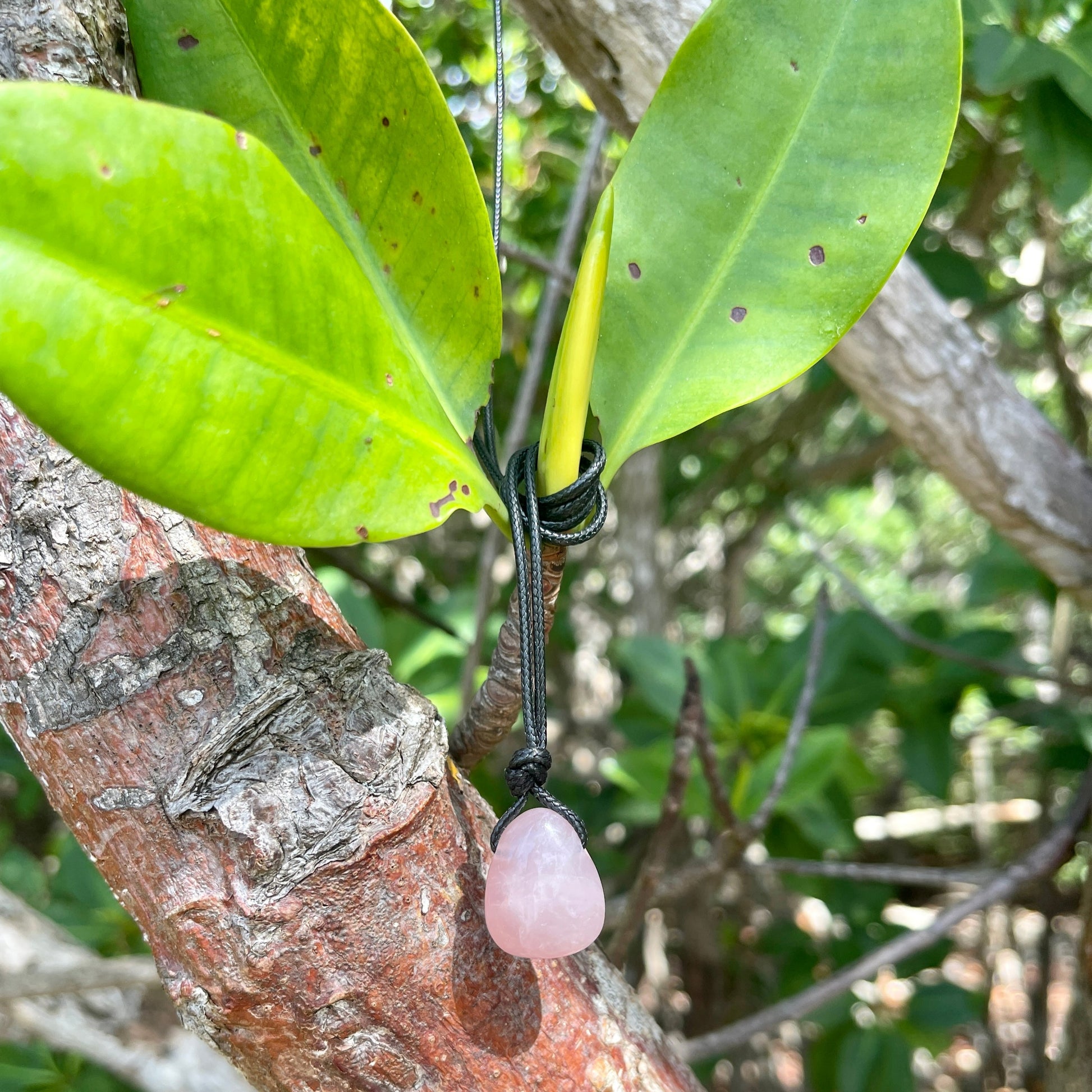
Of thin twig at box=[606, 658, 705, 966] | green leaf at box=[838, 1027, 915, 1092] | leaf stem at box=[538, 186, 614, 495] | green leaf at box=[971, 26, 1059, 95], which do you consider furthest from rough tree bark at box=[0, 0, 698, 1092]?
green leaf at box=[838, 1027, 915, 1092]

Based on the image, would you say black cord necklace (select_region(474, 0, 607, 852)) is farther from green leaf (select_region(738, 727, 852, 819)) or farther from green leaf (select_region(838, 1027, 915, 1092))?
green leaf (select_region(838, 1027, 915, 1092))

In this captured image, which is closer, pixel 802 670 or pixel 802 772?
pixel 802 772

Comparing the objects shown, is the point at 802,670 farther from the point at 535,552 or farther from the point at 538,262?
the point at 535,552

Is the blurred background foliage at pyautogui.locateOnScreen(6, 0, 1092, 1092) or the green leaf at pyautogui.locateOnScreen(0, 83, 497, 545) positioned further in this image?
the blurred background foliage at pyautogui.locateOnScreen(6, 0, 1092, 1092)

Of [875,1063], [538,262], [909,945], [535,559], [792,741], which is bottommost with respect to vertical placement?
[875,1063]

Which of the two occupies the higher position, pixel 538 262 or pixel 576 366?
pixel 576 366

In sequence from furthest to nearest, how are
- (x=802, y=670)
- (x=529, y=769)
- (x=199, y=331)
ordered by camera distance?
(x=802, y=670)
(x=529, y=769)
(x=199, y=331)

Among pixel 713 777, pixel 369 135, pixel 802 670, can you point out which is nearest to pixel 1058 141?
pixel 802 670
